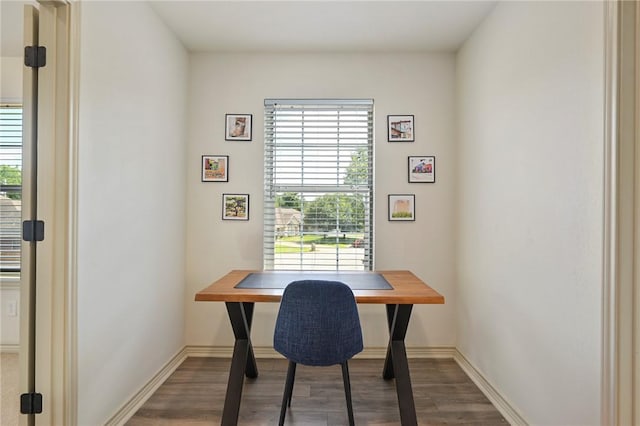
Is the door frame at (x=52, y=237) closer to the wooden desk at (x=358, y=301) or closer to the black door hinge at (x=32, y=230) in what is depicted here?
the black door hinge at (x=32, y=230)

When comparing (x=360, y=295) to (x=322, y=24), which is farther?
(x=322, y=24)

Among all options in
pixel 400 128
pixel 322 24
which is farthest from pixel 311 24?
pixel 400 128

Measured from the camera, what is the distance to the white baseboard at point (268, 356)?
1.94 m

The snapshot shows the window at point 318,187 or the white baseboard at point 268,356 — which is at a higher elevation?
the window at point 318,187

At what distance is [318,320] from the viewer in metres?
1.66

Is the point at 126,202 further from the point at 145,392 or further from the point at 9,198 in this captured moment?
the point at 9,198

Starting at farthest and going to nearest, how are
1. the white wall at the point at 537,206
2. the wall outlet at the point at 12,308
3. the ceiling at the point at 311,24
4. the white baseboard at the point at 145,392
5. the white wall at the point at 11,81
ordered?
the white wall at the point at 11,81
the wall outlet at the point at 12,308
the ceiling at the point at 311,24
the white baseboard at the point at 145,392
the white wall at the point at 537,206

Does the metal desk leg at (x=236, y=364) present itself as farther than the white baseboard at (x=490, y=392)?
No

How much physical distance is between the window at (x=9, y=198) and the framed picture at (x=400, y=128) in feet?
10.2

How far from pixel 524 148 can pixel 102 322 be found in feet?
8.22

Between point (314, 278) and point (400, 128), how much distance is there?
151 cm

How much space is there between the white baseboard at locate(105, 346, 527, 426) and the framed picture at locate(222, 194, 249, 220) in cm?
113

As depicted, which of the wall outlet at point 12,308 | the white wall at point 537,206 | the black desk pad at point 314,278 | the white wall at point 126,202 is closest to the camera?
the white wall at point 537,206

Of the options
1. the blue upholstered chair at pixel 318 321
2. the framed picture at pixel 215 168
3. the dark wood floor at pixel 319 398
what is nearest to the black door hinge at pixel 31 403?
the dark wood floor at pixel 319 398
